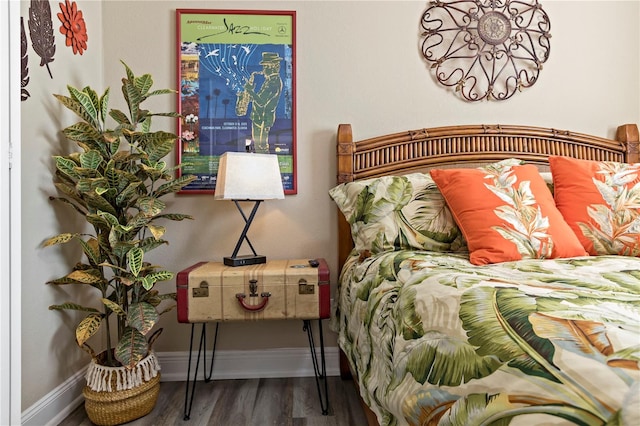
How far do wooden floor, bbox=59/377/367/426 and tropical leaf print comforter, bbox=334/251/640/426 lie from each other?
48 centimetres

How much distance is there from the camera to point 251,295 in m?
1.68

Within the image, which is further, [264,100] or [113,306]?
[264,100]

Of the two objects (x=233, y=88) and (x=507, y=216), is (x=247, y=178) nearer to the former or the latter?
(x=233, y=88)

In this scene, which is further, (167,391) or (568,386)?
(167,391)

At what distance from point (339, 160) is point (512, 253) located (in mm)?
1019

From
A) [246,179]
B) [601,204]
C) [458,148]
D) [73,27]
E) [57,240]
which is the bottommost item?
[57,240]

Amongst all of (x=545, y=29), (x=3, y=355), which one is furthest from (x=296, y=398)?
(x=545, y=29)

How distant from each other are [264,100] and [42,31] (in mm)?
1011

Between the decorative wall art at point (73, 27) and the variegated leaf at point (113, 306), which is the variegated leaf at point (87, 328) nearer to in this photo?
the variegated leaf at point (113, 306)

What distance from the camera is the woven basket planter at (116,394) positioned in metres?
1.61

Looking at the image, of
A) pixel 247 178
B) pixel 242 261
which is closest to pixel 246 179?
pixel 247 178

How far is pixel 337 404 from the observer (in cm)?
179

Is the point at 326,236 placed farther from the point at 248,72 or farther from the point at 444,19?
the point at 444,19

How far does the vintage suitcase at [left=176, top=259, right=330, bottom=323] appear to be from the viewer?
66.2 inches
